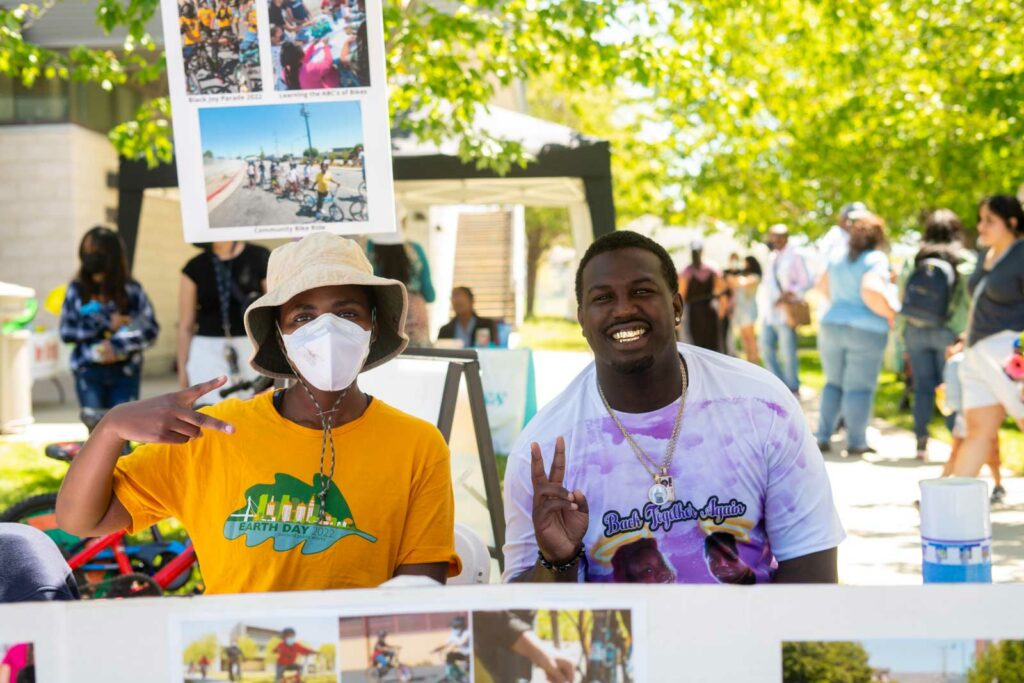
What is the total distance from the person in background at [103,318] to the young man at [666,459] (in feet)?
16.4

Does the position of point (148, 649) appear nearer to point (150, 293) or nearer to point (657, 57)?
point (657, 57)

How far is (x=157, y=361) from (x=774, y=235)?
1025 centimetres

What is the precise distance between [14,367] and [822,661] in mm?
11298

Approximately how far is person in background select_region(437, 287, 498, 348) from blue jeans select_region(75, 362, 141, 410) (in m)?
2.93

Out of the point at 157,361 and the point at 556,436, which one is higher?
the point at 556,436

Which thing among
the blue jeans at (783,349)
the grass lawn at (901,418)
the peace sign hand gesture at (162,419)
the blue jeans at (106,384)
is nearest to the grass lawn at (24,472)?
the blue jeans at (106,384)

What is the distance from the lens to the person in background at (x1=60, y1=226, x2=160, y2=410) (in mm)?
7281

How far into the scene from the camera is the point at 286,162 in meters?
3.61

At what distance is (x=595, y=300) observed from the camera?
273cm

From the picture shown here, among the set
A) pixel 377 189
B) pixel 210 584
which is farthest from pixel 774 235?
pixel 210 584

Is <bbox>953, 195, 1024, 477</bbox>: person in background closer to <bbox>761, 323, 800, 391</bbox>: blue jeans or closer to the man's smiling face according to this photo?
the man's smiling face

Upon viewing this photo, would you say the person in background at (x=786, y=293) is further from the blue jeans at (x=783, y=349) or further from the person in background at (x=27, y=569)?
the person in background at (x=27, y=569)

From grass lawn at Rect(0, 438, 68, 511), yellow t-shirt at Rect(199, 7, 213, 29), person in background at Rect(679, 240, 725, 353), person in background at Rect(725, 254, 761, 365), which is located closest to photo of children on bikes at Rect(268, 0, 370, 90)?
yellow t-shirt at Rect(199, 7, 213, 29)

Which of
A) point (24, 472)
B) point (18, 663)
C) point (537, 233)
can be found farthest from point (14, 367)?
point (537, 233)
